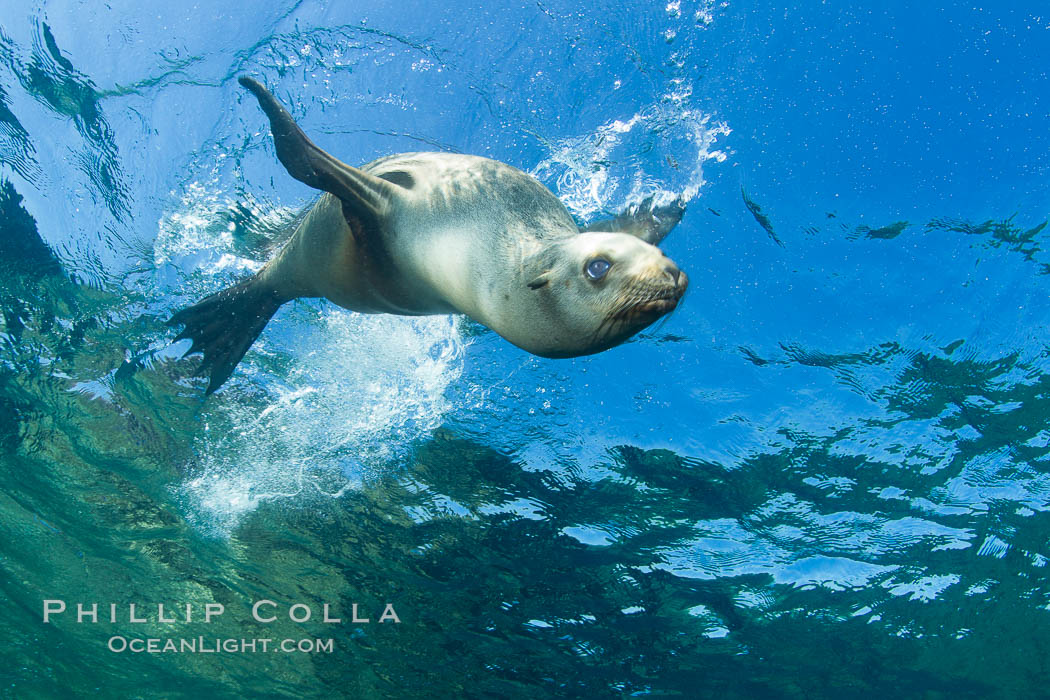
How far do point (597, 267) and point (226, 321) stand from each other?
4376 mm

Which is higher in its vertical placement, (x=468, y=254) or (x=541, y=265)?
(x=468, y=254)

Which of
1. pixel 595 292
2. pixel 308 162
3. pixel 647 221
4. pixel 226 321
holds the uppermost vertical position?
pixel 226 321

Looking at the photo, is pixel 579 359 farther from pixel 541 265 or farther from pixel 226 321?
pixel 541 265

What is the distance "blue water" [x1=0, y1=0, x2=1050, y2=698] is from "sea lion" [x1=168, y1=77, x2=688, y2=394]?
1065 millimetres

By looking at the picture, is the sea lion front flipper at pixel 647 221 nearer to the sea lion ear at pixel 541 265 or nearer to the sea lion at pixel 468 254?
the sea lion at pixel 468 254

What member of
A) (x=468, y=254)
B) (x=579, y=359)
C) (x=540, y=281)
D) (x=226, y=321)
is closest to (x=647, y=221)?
(x=579, y=359)

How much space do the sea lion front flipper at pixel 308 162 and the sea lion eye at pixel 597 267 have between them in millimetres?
Result: 1786

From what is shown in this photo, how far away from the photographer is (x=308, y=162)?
128 inches

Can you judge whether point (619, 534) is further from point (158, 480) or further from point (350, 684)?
point (350, 684)

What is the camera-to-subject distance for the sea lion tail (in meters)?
5.32

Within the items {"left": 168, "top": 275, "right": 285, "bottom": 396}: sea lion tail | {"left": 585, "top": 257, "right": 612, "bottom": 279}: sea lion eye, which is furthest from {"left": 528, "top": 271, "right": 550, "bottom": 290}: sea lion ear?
{"left": 168, "top": 275, "right": 285, "bottom": 396}: sea lion tail

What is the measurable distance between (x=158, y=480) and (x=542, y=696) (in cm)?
1177

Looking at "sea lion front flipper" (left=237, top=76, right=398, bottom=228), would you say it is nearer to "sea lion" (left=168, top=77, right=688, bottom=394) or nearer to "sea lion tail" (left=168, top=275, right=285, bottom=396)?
A: "sea lion" (left=168, top=77, right=688, bottom=394)

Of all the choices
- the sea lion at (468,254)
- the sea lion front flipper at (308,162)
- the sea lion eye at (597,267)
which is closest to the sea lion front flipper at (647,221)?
the sea lion at (468,254)
